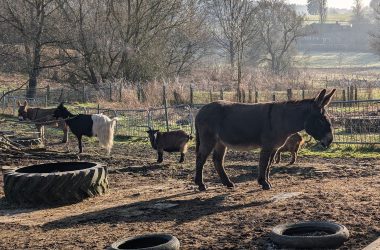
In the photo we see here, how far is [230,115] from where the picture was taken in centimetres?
984

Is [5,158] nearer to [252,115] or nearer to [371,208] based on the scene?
[252,115]

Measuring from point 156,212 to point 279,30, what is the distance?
53.6 meters

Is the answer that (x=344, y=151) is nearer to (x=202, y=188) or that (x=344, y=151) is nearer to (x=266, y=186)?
(x=266, y=186)

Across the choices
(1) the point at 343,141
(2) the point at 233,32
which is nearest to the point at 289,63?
(2) the point at 233,32

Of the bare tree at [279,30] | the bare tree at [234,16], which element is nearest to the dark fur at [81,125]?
the bare tree at [234,16]

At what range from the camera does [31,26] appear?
3406cm

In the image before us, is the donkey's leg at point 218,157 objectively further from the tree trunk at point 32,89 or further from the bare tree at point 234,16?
the bare tree at point 234,16

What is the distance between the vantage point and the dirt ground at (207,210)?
657 centimetres

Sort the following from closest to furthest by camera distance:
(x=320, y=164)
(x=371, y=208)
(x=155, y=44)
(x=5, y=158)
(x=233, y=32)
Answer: (x=371, y=208)
(x=320, y=164)
(x=5, y=158)
(x=155, y=44)
(x=233, y=32)

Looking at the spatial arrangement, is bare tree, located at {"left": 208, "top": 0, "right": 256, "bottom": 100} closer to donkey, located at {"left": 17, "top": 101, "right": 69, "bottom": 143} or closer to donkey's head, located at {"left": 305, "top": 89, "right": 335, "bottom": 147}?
donkey, located at {"left": 17, "top": 101, "right": 69, "bottom": 143}

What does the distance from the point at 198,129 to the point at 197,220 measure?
306 cm

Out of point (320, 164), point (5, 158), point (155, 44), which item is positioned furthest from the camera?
point (155, 44)

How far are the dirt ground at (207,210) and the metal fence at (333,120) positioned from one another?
509 cm

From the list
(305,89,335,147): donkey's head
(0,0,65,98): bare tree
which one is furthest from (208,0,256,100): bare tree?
(305,89,335,147): donkey's head
